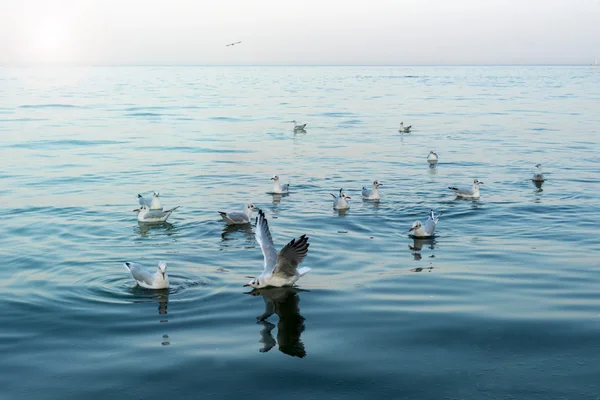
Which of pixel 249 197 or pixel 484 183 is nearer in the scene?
pixel 249 197

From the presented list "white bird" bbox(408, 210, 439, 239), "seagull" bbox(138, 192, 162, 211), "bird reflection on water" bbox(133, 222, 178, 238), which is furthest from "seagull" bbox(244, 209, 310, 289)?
"seagull" bbox(138, 192, 162, 211)

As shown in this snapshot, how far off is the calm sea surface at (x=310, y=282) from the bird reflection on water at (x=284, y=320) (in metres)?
0.05

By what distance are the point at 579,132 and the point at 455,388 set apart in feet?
117

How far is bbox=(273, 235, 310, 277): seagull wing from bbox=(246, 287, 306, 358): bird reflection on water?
0.39 metres

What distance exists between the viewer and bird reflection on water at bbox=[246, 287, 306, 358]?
10.9m

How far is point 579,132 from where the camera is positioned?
4175 cm

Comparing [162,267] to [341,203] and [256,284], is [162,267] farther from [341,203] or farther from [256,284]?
[341,203]

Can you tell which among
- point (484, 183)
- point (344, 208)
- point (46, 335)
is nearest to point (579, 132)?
point (484, 183)

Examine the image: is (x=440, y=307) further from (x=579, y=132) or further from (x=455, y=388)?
(x=579, y=132)

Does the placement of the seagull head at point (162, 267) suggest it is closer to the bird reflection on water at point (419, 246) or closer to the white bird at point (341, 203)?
the bird reflection on water at point (419, 246)

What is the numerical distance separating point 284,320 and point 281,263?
1499mm

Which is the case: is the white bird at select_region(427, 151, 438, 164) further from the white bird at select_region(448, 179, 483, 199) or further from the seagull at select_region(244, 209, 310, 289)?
the seagull at select_region(244, 209, 310, 289)

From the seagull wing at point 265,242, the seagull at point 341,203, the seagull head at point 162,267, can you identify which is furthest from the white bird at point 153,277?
the seagull at point 341,203

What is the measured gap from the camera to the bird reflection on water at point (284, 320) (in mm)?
10938
